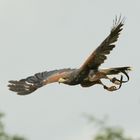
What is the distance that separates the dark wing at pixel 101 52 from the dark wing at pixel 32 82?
131 centimetres

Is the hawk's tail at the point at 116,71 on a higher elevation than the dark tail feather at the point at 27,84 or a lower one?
lower

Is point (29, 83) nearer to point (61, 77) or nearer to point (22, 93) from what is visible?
point (22, 93)

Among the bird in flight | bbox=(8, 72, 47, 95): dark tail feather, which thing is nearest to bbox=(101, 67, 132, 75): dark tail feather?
the bird in flight

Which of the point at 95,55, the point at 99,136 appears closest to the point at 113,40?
the point at 95,55

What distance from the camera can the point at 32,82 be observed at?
1723cm

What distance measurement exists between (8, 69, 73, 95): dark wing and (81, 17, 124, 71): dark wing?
131 centimetres

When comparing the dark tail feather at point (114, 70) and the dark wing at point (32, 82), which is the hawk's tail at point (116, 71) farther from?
the dark wing at point (32, 82)

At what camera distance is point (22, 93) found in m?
16.6

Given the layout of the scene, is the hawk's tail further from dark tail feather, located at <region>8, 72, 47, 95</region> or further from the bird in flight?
dark tail feather, located at <region>8, 72, 47, 95</region>

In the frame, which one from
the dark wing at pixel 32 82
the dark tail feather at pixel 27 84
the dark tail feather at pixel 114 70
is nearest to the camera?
the dark tail feather at pixel 114 70

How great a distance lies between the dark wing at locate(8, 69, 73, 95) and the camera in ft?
53.7

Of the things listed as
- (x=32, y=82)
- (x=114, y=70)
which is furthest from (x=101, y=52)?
(x=32, y=82)

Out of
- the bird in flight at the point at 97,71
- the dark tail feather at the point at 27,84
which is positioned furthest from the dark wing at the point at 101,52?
the dark tail feather at the point at 27,84

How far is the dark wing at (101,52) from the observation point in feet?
47.2
